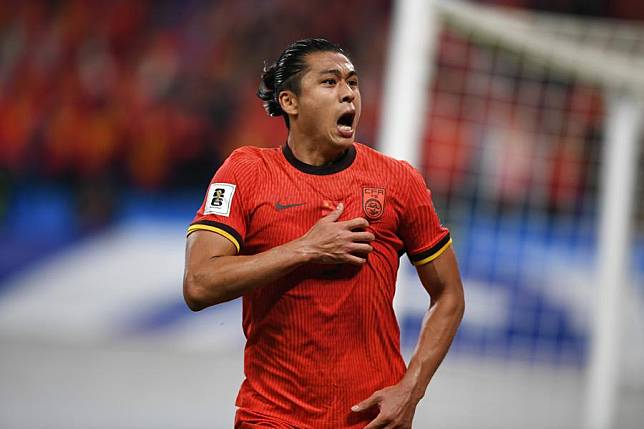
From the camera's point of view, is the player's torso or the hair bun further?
the hair bun

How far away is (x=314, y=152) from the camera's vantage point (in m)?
2.62

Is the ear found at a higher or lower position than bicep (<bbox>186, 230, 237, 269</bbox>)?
higher

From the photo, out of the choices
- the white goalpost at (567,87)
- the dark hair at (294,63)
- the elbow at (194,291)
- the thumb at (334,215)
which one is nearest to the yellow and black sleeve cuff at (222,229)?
the elbow at (194,291)

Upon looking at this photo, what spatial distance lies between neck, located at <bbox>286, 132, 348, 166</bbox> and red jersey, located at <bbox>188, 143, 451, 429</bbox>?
4 centimetres

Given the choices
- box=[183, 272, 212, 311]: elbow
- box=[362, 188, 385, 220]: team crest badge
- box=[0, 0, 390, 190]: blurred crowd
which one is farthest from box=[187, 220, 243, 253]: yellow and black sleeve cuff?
box=[0, 0, 390, 190]: blurred crowd

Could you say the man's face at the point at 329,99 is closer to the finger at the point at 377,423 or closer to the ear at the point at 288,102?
the ear at the point at 288,102

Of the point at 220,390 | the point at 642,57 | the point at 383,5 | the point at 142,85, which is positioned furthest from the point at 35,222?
the point at 642,57

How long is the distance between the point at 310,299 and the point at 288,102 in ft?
1.91

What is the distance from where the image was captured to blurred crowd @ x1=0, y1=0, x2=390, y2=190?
9.35 m

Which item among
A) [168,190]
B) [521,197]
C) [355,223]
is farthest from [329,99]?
[168,190]

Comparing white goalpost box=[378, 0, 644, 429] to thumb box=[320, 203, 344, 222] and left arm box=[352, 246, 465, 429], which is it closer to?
left arm box=[352, 246, 465, 429]

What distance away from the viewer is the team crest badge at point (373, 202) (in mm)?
2525

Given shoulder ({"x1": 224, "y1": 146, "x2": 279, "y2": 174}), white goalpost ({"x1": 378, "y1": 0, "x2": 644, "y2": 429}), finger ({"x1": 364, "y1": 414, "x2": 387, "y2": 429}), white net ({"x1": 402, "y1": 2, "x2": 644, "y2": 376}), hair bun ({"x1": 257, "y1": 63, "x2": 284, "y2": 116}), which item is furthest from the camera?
white net ({"x1": 402, "y1": 2, "x2": 644, "y2": 376})

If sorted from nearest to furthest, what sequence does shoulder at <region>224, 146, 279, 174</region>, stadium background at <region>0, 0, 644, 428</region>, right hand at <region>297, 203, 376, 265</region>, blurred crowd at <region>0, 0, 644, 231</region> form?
1. right hand at <region>297, 203, 376, 265</region>
2. shoulder at <region>224, 146, 279, 174</region>
3. stadium background at <region>0, 0, 644, 428</region>
4. blurred crowd at <region>0, 0, 644, 231</region>
